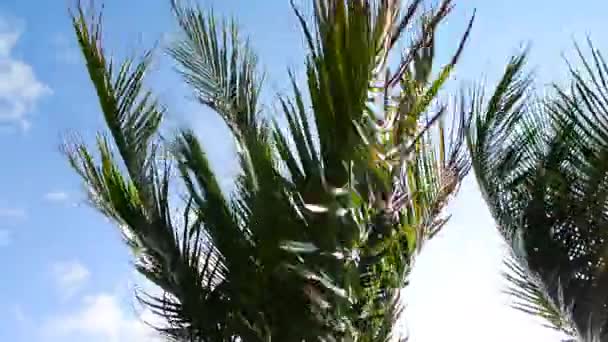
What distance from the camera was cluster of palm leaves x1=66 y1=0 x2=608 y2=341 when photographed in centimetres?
300

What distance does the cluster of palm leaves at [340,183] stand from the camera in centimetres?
300

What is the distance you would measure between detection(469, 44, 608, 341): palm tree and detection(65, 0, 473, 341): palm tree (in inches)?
14.1

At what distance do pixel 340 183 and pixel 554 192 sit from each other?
1.36 meters

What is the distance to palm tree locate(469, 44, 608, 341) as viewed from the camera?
3.59 metres

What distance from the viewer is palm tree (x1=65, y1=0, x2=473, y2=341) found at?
296 centimetres

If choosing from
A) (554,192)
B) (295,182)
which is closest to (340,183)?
(295,182)

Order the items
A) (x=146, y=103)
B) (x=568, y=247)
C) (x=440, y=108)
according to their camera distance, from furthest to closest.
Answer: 1. (x=568, y=247)
2. (x=146, y=103)
3. (x=440, y=108)

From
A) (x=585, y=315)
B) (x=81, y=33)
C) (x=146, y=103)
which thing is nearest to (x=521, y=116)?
(x=585, y=315)

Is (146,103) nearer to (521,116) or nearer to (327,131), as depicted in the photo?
(327,131)

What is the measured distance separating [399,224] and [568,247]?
3.30 ft

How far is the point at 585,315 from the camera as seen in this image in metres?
3.60

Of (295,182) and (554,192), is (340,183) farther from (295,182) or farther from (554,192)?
(554,192)

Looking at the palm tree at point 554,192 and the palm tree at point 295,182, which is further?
the palm tree at point 554,192

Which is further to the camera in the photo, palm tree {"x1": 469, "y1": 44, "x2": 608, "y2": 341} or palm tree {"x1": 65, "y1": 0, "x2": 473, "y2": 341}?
palm tree {"x1": 469, "y1": 44, "x2": 608, "y2": 341}
